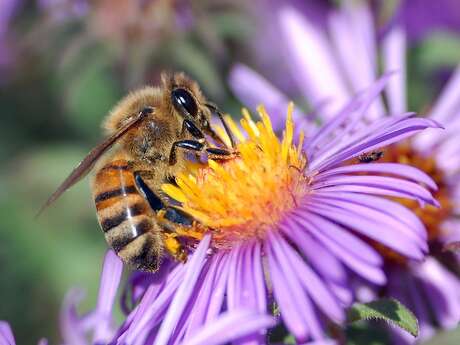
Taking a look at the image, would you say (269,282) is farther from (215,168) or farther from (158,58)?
(158,58)

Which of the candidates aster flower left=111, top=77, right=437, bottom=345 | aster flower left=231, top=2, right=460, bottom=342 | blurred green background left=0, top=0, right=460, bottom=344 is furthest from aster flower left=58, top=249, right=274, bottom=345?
blurred green background left=0, top=0, right=460, bottom=344

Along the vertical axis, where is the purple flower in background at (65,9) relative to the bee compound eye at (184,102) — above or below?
above

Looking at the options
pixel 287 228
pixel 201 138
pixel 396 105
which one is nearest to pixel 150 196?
pixel 201 138

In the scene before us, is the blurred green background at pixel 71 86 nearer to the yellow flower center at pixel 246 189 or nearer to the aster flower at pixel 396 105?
the aster flower at pixel 396 105

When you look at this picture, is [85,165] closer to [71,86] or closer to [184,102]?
[184,102]

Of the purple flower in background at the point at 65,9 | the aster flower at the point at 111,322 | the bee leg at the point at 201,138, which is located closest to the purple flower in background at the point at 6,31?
the purple flower in background at the point at 65,9

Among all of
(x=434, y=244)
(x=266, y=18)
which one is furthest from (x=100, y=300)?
(x=266, y=18)

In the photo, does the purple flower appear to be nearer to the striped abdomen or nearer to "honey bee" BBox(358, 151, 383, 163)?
the striped abdomen
